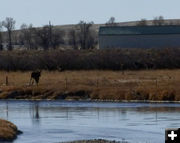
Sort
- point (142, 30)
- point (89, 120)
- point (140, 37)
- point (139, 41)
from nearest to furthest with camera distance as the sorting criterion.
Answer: point (89, 120), point (140, 37), point (142, 30), point (139, 41)

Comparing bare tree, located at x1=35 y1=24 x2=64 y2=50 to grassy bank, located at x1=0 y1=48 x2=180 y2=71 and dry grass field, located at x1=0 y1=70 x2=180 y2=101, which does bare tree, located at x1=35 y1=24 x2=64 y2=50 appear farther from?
dry grass field, located at x1=0 y1=70 x2=180 y2=101

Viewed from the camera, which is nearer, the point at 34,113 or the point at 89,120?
the point at 89,120

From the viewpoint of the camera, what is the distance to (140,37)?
110m

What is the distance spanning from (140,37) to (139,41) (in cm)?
104

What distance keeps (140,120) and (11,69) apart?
48.8 m

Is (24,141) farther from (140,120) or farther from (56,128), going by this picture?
(140,120)

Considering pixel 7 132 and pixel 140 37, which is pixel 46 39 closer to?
pixel 140 37

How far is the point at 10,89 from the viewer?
54.2 metres

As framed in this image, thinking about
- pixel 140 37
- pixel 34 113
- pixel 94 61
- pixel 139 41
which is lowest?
pixel 34 113

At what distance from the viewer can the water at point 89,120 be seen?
94.9 feet

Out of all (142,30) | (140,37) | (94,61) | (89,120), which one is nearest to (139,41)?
(140,37)

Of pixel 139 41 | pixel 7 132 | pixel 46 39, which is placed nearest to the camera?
pixel 7 132

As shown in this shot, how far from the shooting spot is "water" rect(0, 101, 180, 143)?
94.9 ft

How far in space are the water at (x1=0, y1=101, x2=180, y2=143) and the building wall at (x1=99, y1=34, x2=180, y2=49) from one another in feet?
202
